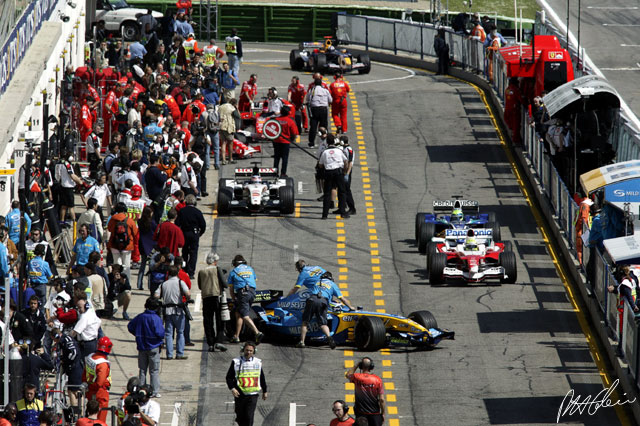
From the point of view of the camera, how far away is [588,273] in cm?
2662

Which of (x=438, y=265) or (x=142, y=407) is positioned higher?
(x=142, y=407)

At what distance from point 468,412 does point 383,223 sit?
11283 millimetres

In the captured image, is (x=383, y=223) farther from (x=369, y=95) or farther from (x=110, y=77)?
(x=369, y=95)

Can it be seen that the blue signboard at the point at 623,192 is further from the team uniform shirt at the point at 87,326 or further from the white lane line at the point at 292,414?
the team uniform shirt at the point at 87,326

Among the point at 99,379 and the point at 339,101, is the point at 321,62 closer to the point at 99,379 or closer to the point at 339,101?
the point at 339,101

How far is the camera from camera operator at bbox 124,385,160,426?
61.5 ft

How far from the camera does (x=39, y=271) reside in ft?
79.0

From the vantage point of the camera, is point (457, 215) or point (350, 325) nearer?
point (350, 325)

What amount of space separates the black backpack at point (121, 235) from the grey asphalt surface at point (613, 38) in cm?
2358

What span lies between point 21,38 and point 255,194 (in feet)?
Answer: 20.0

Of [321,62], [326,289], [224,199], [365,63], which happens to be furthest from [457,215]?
[365,63]

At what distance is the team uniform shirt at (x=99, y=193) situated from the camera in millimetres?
28423

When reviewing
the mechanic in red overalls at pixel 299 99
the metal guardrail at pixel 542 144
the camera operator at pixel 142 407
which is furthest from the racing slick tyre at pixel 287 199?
the camera operator at pixel 142 407

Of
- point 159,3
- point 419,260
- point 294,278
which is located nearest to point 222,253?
point 294,278
